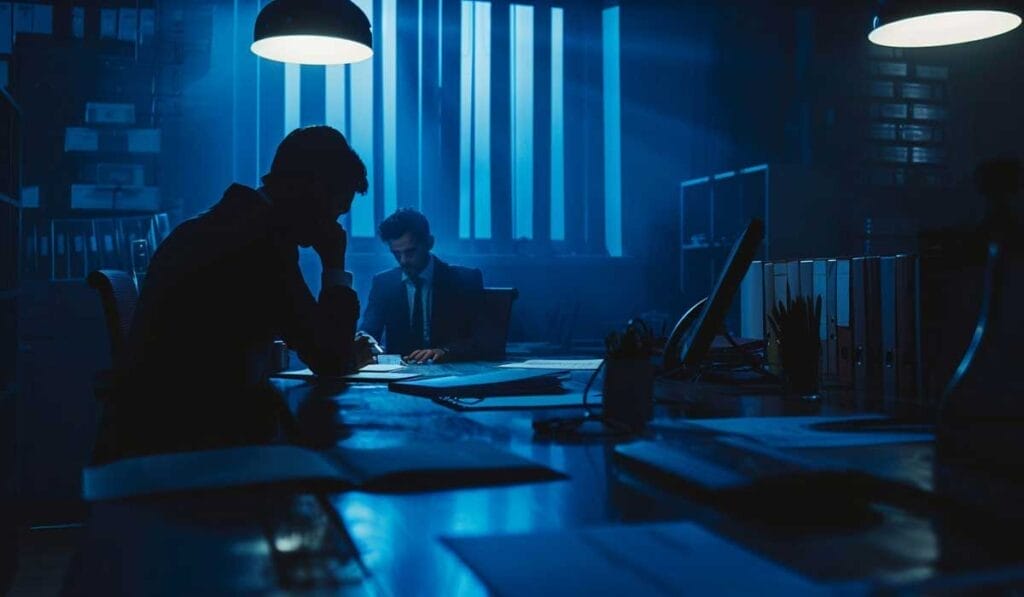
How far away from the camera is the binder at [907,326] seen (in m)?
1.93

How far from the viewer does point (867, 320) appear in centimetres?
207

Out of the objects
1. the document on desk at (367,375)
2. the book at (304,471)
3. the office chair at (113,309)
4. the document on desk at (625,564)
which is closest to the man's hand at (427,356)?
the document on desk at (367,375)

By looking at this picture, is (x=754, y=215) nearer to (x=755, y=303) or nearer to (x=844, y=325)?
(x=755, y=303)

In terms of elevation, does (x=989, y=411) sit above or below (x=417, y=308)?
below

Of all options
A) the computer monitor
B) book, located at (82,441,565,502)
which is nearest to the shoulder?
the computer monitor

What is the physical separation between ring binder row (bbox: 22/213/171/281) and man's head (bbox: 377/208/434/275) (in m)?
1.31

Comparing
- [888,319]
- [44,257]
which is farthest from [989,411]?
[44,257]

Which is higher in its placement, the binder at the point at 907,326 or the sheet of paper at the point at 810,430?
the binder at the point at 907,326

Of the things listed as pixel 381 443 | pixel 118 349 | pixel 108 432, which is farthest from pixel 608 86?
pixel 381 443

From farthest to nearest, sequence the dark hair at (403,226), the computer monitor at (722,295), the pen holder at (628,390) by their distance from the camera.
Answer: the dark hair at (403,226)
the computer monitor at (722,295)
the pen holder at (628,390)

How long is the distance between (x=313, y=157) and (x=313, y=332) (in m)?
0.55

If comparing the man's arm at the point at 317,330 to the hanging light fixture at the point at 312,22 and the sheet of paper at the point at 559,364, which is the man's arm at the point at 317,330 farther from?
the hanging light fixture at the point at 312,22

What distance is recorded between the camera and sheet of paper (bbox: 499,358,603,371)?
251 centimetres

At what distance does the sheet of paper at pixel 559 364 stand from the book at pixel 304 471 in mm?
1459
